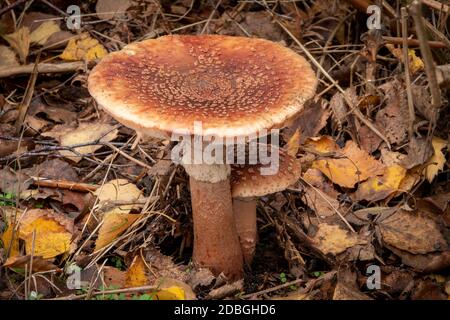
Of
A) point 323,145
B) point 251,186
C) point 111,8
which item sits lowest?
point 323,145

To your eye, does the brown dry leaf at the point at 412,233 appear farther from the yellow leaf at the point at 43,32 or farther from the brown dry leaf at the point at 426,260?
the yellow leaf at the point at 43,32

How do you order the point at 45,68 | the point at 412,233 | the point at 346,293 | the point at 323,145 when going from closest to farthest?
1. the point at 346,293
2. the point at 412,233
3. the point at 323,145
4. the point at 45,68

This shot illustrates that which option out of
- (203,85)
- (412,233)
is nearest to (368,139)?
(412,233)

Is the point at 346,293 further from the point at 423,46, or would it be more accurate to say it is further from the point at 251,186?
the point at 423,46

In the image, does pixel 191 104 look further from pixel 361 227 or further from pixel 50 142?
pixel 50 142

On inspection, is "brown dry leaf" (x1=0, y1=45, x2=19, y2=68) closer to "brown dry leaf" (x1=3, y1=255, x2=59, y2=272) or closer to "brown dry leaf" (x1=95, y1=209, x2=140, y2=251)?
"brown dry leaf" (x1=95, y1=209, x2=140, y2=251)

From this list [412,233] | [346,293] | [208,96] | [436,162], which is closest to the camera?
[208,96]

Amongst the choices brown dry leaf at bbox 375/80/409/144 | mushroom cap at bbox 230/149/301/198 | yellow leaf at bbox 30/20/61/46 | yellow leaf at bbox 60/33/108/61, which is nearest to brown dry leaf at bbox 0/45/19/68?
yellow leaf at bbox 30/20/61/46
